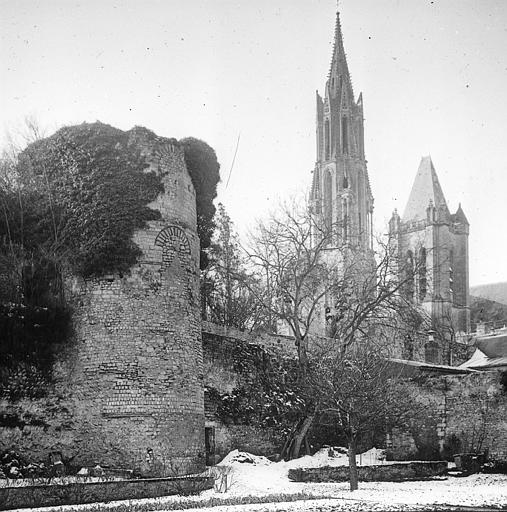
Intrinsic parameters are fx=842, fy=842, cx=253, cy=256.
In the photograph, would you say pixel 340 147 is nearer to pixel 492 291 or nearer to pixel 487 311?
pixel 492 291

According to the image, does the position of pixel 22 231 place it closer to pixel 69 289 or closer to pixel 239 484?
pixel 69 289

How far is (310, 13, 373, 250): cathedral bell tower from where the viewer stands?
9750cm

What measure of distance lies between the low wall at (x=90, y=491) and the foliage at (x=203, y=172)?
9108 millimetres

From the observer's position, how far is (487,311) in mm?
88812

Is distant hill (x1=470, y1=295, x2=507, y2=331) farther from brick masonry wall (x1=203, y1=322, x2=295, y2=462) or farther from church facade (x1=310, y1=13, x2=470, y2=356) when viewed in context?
brick masonry wall (x1=203, y1=322, x2=295, y2=462)

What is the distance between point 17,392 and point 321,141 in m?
84.6

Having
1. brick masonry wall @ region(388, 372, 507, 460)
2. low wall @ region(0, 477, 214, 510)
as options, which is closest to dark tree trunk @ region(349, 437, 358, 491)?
low wall @ region(0, 477, 214, 510)

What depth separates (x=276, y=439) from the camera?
2753 centimetres

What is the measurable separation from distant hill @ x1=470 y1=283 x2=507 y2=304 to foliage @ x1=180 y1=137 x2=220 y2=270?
70139mm

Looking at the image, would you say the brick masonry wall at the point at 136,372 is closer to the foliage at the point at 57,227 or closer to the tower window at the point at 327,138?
the foliage at the point at 57,227

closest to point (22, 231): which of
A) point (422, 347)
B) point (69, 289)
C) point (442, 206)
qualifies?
point (69, 289)

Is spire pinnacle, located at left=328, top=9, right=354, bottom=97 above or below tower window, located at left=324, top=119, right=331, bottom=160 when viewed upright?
above

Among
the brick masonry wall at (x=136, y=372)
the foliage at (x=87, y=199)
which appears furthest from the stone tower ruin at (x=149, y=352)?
the foliage at (x=87, y=199)

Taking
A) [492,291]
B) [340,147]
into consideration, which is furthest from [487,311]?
[340,147]
